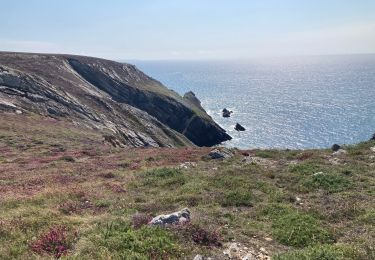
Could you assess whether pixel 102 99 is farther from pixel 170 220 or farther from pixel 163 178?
pixel 170 220

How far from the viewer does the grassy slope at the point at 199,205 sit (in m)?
12.7

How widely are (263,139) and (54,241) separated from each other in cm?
11478

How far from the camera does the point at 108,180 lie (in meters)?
25.7

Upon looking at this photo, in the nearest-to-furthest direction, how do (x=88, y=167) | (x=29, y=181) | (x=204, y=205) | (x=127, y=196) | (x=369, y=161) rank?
(x=204, y=205), (x=127, y=196), (x=29, y=181), (x=369, y=161), (x=88, y=167)

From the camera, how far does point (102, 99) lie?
96500mm

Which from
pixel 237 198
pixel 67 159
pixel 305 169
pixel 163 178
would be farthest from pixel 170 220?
pixel 67 159

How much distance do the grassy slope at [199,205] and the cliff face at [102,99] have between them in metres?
40.0

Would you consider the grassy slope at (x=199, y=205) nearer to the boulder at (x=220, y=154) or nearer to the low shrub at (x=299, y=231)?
the low shrub at (x=299, y=231)

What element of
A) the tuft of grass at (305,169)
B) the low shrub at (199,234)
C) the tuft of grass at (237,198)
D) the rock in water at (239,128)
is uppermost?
the low shrub at (199,234)

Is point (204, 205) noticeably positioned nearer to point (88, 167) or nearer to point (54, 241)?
point (54, 241)

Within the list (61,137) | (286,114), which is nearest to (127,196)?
(61,137)

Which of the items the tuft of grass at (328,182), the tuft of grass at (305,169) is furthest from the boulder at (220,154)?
the tuft of grass at (328,182)

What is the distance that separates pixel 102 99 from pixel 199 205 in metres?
82.0

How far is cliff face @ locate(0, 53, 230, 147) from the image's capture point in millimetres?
75188
